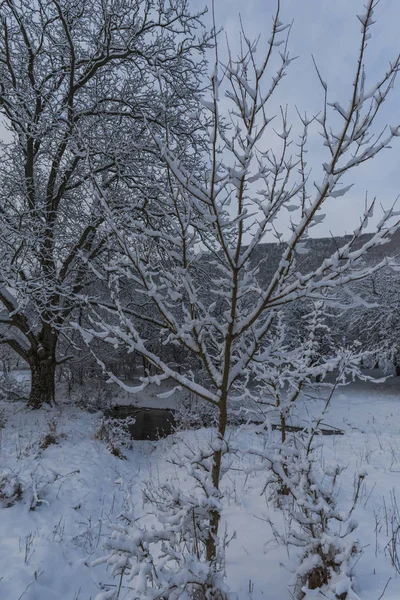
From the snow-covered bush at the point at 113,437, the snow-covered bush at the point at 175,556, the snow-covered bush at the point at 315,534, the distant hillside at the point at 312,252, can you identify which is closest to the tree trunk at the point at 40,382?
the snow-covered bush at the point at 113,437

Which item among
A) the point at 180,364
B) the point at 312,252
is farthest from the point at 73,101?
the point at 312,252

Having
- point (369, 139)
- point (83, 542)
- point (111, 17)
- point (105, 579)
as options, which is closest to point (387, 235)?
point (369, 139)

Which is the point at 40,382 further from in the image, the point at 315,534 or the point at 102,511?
the point at 315,534

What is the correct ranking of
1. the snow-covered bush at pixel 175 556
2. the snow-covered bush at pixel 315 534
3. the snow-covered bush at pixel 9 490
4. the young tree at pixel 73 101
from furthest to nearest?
the young tree at pixel 73 101 → the snow-covered bush at pixel 9 490 → the snow-covered bush at pixel 315 534 → the snow-covered bush at pixel 175 556

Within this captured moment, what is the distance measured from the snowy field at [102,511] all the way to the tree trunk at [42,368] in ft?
3.26

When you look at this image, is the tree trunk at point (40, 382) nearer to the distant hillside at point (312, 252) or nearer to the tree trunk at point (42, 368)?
the tree trunk at point (42, 368)

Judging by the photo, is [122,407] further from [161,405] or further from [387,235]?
[387,235]

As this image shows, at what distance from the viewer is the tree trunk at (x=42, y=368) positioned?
9266mm

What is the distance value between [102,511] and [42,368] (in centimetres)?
568

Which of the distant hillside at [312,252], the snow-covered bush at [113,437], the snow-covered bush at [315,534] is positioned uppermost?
the distant hillside at [312,252]

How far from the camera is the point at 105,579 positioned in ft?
10.6

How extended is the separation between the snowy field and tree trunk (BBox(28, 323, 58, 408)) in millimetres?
993

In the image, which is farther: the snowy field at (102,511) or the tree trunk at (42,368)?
the tree trunk at (42,368)

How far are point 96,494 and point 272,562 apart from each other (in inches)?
123
